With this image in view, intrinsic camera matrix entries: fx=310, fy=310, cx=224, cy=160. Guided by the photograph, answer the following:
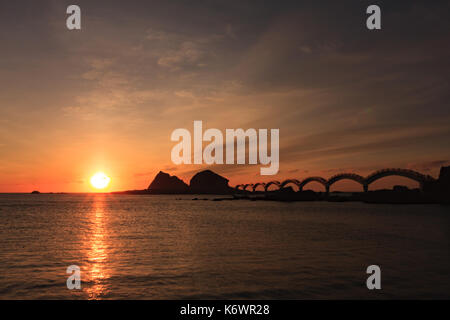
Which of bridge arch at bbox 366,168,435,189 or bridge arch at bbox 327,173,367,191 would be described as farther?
bridge arch at bbox 327,173,367,191

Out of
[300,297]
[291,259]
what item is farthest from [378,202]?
[300,297]

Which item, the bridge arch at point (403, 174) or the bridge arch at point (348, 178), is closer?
the bridge arch at point (403, 174)

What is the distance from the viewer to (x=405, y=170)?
419 feet

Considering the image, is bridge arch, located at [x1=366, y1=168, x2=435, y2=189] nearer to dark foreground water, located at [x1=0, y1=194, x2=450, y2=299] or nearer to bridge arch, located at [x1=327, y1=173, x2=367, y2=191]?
bridge arch, located at [x1=327, y1=173, x2=367, y2=191]

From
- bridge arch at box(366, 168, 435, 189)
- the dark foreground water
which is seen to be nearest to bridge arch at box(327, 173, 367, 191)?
bridge arch at box(366, 168, 435, 189)

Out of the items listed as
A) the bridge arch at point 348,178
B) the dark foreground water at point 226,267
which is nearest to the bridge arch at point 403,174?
the bridge arch at point 348,178

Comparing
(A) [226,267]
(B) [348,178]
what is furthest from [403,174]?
(A) [226,267]

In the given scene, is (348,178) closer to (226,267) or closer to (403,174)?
(403,174)

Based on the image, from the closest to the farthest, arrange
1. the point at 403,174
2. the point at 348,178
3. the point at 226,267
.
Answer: the point at 226,267 → the point at 403,174 → the point at 348,178

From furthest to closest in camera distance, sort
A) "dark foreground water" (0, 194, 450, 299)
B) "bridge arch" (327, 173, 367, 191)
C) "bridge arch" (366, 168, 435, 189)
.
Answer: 1. "bridge arch" (327, 173, 367, 191)
2. "bridge arch" (366, 168, 435, 189)
3. "dark foreground water" (0, 194, 450, 299)

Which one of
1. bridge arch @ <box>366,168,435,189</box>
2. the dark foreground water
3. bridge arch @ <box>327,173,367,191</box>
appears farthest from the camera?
bridge arch @ <box>327,173,367,191</box>

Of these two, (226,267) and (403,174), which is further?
(403,174)

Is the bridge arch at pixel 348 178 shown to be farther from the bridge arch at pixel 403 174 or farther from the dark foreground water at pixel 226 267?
the dark foreground water at pixel 226 267

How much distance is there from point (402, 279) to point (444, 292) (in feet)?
7.32
